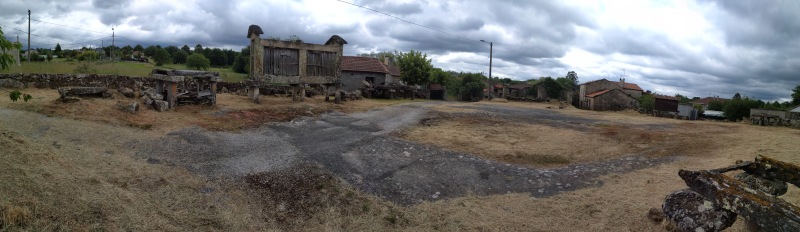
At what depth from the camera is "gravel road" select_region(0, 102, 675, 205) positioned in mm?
8820

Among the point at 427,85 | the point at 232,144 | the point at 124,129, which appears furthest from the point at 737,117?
the point at 124,129

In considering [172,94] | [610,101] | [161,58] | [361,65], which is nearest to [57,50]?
[161,58]

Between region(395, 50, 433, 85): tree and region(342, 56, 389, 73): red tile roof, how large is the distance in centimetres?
308

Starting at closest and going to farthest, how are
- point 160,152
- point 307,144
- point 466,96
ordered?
point 160,152 < point 307,144 < point 466,96

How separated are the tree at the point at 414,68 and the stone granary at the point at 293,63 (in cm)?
2185

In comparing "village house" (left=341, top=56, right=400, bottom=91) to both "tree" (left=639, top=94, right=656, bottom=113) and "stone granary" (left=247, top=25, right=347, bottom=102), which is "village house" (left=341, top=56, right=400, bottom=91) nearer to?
"stone granary" (left=247, top=25, right=347, bottom=102)

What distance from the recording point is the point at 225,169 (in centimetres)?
893

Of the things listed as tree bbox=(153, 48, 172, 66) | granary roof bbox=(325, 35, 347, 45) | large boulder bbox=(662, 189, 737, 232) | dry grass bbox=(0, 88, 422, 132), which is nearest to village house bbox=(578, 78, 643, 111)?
granary roof bbox=(325, 35, 347, 45)

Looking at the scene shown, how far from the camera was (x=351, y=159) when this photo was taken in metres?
10.5

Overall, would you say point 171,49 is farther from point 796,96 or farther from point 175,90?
point 796,96

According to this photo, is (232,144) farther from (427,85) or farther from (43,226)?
(427,85)

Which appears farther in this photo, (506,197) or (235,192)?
(506,197)

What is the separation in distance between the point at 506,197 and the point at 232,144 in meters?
6.85

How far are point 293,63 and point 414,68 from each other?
24.7 metres
